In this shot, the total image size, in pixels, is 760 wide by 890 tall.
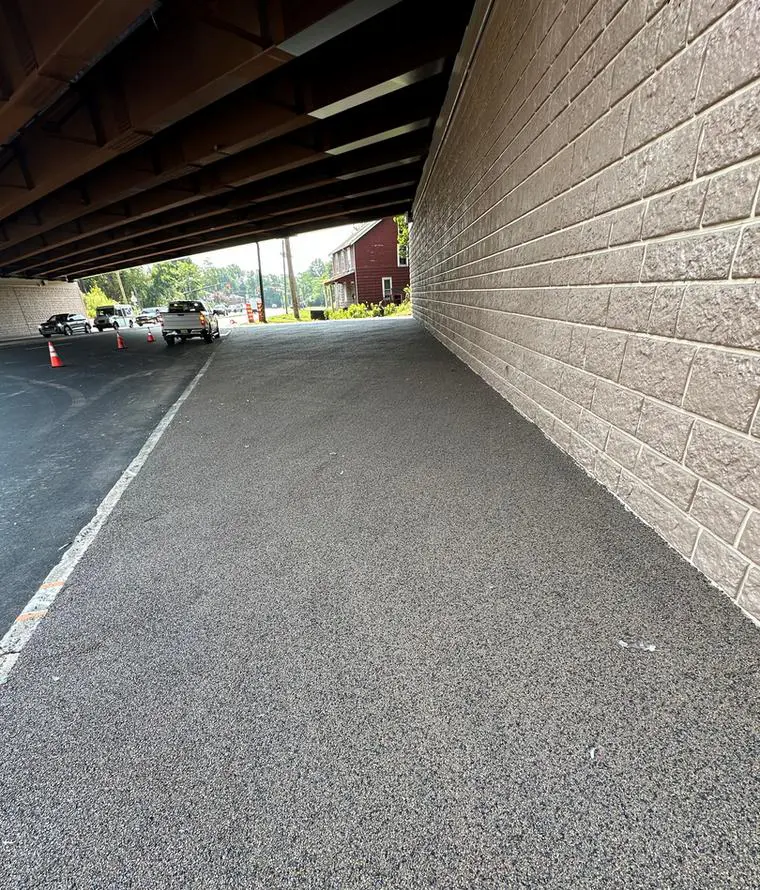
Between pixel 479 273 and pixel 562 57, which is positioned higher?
pixel 562 57

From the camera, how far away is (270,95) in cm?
764

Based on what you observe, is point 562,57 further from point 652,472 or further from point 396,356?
point 396,356

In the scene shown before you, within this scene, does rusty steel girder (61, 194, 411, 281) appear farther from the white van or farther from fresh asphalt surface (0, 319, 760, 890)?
fresh asphalt surface (0, 319, 760, 890)

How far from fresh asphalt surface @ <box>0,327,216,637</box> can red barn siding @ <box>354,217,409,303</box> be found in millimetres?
30708

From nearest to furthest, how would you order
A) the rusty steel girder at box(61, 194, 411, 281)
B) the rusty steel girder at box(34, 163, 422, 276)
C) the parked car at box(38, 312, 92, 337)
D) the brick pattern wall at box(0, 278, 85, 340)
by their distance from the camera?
the rusty steel girder at box(34, 163, 422, 276) → the rusty steel girder at box(61, 194, 411, 281) → the parked car at box(38, 312, 92, 337) → the brick pattern wall at box(0, 278, 85, 340)

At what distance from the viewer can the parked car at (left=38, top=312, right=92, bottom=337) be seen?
30266 millimetres

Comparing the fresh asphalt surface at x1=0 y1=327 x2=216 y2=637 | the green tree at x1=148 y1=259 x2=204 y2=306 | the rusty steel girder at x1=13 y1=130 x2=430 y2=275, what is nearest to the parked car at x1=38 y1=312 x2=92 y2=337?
the rusty steel girder at x1=13 y1=130 x2=430 y2=275

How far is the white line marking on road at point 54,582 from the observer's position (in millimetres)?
2169

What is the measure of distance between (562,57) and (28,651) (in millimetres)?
5413

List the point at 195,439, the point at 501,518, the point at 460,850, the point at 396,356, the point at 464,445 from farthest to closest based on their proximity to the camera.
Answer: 1. the point at 396,356
2. the point at 195,439
3. the point at 464,445
4. the point at 501,518
5. the point at 460,850

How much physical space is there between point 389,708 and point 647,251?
111 inches

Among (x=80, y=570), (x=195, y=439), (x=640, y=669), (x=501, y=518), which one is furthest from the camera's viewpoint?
(x=195, y=439)

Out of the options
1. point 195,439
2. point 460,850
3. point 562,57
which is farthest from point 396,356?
point 460,850

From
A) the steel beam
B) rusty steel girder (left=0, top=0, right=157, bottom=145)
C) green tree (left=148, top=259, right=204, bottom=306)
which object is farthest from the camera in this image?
green tree (left=148, top=259, right=204, bottom=306)
